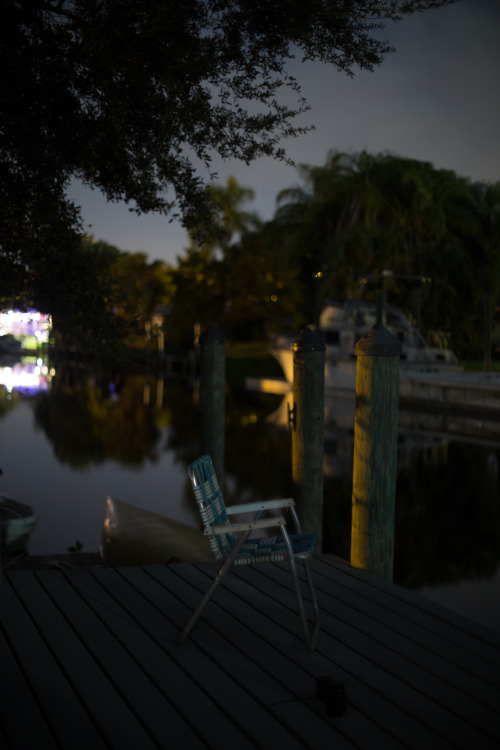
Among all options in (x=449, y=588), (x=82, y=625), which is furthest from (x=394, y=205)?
(x=82, y=625)

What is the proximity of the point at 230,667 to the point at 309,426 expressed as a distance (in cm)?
250

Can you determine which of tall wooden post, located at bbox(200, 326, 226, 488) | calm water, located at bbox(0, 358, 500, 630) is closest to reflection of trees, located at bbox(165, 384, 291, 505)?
calm water, located at bbox(0, 358, 500, 630)

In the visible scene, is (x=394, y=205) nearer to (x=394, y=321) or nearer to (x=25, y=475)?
(x=394, y=321)

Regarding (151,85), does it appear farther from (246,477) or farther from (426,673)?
(246,477)

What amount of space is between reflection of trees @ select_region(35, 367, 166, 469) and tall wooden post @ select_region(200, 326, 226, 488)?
5190 mm

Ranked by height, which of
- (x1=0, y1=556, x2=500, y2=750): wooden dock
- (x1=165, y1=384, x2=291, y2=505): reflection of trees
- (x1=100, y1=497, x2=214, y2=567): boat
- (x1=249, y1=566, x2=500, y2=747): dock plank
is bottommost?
(x1=165, y1=384, x2=291, y2=505): reflection of trees

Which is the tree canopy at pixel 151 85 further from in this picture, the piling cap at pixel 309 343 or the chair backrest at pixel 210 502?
the chair backrest at pixel 210 502

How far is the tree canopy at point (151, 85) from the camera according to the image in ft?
18.4

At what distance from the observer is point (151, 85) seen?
228 inches

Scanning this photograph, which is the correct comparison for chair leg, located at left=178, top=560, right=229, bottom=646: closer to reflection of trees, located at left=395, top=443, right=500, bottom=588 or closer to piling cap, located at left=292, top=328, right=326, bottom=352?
piling cap, located at left=292, top=328, right=326, bottom=352

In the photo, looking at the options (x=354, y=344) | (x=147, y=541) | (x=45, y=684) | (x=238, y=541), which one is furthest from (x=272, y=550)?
(x=354, y=344)

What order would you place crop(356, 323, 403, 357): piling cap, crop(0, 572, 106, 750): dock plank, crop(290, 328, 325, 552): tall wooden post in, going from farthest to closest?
crop(290, 328, 325, 552): tall wooden post
crop(356, 323, 403, 357): piling cap
crop(0, 572, 106, 750): dock plank

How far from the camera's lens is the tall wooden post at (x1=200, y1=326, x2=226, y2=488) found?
6879mm

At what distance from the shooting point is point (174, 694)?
3033 millimetres
